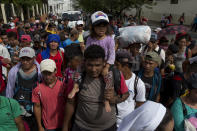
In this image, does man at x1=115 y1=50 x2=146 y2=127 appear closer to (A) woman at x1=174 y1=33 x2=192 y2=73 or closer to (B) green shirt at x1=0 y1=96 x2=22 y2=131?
(B) green shirt at x1=0 y1=96 x2=22 y2=131

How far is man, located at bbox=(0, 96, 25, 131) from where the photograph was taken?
6.03ft

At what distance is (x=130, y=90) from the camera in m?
2.22

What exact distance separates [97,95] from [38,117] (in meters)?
0.99

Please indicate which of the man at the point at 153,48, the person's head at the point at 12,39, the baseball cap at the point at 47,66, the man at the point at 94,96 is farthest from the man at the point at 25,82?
the man at the point at 153,48

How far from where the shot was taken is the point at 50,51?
10.2ft

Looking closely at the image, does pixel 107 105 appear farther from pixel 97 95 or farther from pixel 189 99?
pixel 189 99

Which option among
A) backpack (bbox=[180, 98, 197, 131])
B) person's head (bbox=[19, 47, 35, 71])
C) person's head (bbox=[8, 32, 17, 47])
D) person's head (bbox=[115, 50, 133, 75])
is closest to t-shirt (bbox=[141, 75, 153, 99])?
person's head (bbox=[115, 50, 133, 75])

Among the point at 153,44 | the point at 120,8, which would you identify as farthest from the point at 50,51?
the point at 120,8

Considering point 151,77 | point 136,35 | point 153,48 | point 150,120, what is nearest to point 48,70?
point 150,120

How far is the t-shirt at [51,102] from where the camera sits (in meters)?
2.21

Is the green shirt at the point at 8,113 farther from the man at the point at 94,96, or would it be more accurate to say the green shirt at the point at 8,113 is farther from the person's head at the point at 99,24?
the person's head at the point at 99,24

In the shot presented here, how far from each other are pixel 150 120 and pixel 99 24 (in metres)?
1.68

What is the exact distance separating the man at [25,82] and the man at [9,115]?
1.51 ft

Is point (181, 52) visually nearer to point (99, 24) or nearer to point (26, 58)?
point (99, 24)
